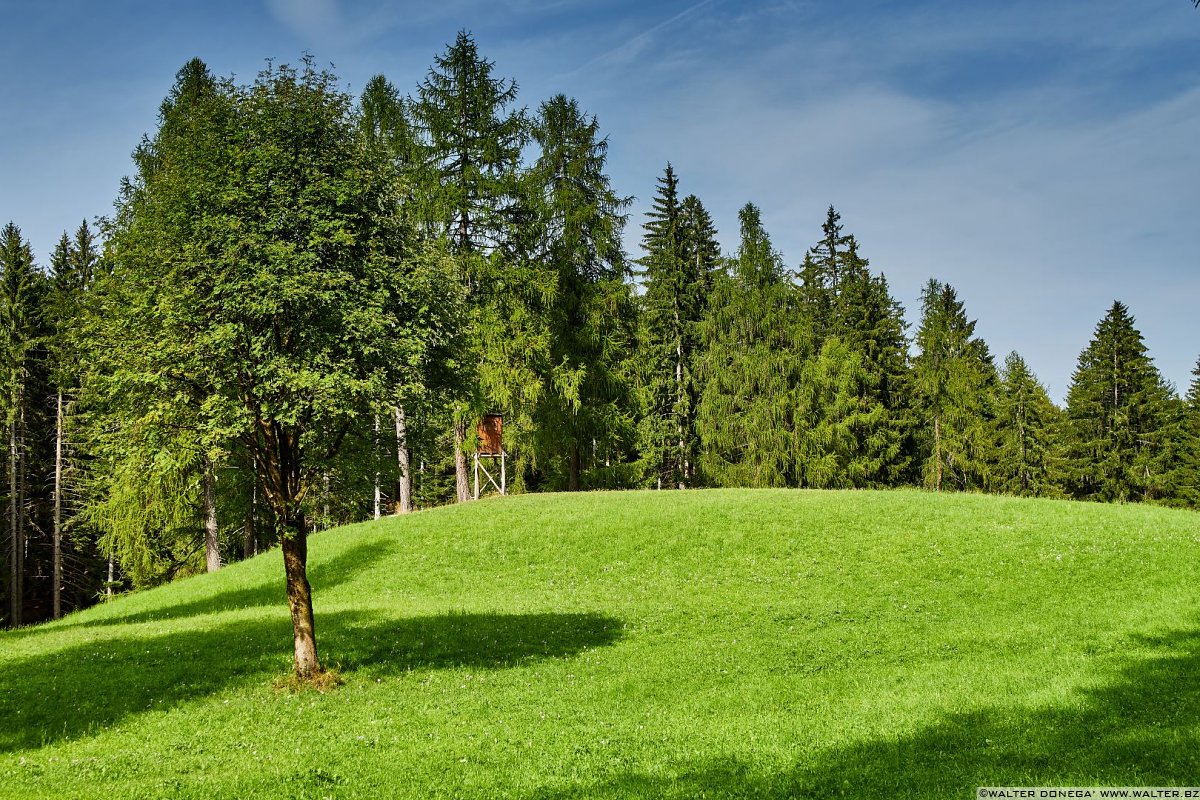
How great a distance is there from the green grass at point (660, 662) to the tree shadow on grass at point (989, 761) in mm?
52

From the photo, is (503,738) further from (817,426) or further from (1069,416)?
(1069,416)

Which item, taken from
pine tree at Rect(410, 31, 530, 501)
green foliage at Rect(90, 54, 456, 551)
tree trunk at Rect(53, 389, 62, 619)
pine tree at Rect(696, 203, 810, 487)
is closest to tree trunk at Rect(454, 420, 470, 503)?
pine tree at Rect(410, 31, 530, 501)

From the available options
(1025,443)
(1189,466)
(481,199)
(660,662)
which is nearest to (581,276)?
(481,199)

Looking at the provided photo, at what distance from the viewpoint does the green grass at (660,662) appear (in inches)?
389

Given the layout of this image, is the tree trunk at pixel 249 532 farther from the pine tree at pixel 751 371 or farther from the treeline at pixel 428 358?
the pine tree at pixel 751 371

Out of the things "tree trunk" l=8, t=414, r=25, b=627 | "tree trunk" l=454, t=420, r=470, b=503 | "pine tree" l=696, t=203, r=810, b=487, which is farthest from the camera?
"pine tree" l=696, t=203, r=810, b=487

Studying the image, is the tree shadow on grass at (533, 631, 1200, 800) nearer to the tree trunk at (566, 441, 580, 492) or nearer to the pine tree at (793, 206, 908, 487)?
the tree trunk at (566, 441, 580, 492)

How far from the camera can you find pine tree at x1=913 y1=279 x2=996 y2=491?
2014 inches

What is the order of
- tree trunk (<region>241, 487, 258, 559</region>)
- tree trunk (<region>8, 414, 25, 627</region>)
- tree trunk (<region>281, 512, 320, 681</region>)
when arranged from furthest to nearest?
1. tree trunk (<region>241, 487, 258, 559</region>)
2. tree trunk (<region>8, 414, 25, 627</region>)
3. tree trunk (<region>281, 512, 320, 681</region>)

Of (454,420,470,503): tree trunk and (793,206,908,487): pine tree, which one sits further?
(793,206,908,487): pine tree

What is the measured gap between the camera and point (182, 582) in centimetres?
3027

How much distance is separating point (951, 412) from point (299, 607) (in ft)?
159

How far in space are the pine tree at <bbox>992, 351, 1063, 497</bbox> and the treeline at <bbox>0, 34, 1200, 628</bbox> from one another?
0.23 meters

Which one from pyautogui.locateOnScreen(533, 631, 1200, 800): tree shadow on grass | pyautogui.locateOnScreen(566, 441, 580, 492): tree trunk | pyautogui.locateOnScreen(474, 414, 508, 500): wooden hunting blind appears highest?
pyautogui.locateOnScreen(474, 414, 508, 500): wooden hunting blind
